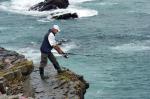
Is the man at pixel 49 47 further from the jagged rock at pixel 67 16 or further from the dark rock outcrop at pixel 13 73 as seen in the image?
the jagged rock at pixel 67 16

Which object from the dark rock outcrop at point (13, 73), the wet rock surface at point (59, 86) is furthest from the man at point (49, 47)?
the dark rock outcrop at point (13, 73)

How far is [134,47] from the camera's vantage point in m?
56.7

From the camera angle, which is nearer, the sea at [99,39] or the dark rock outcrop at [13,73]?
the dark rock outcrop at [13,73]

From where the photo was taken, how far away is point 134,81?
146ft

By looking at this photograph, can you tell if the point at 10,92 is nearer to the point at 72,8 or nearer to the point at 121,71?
the point at 121,71

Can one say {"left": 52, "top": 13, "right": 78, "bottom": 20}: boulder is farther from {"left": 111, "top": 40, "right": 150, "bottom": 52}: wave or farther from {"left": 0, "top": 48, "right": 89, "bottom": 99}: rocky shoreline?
{"left": 0, "top": 48, "right": 89, "bottom": 99}: rocky shoreline

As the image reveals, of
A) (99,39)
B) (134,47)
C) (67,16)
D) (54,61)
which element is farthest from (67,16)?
(54,61)

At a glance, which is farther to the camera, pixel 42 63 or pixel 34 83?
pixel 42 63

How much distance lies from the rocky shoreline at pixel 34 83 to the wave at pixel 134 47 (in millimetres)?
27411

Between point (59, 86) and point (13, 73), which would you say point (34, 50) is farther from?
point (59, 86)

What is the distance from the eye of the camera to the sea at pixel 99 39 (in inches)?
1743

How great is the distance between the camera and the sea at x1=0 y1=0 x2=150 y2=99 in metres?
44.3

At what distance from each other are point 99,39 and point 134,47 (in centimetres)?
604

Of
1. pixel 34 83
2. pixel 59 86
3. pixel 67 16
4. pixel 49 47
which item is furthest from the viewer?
pixel 67 16
